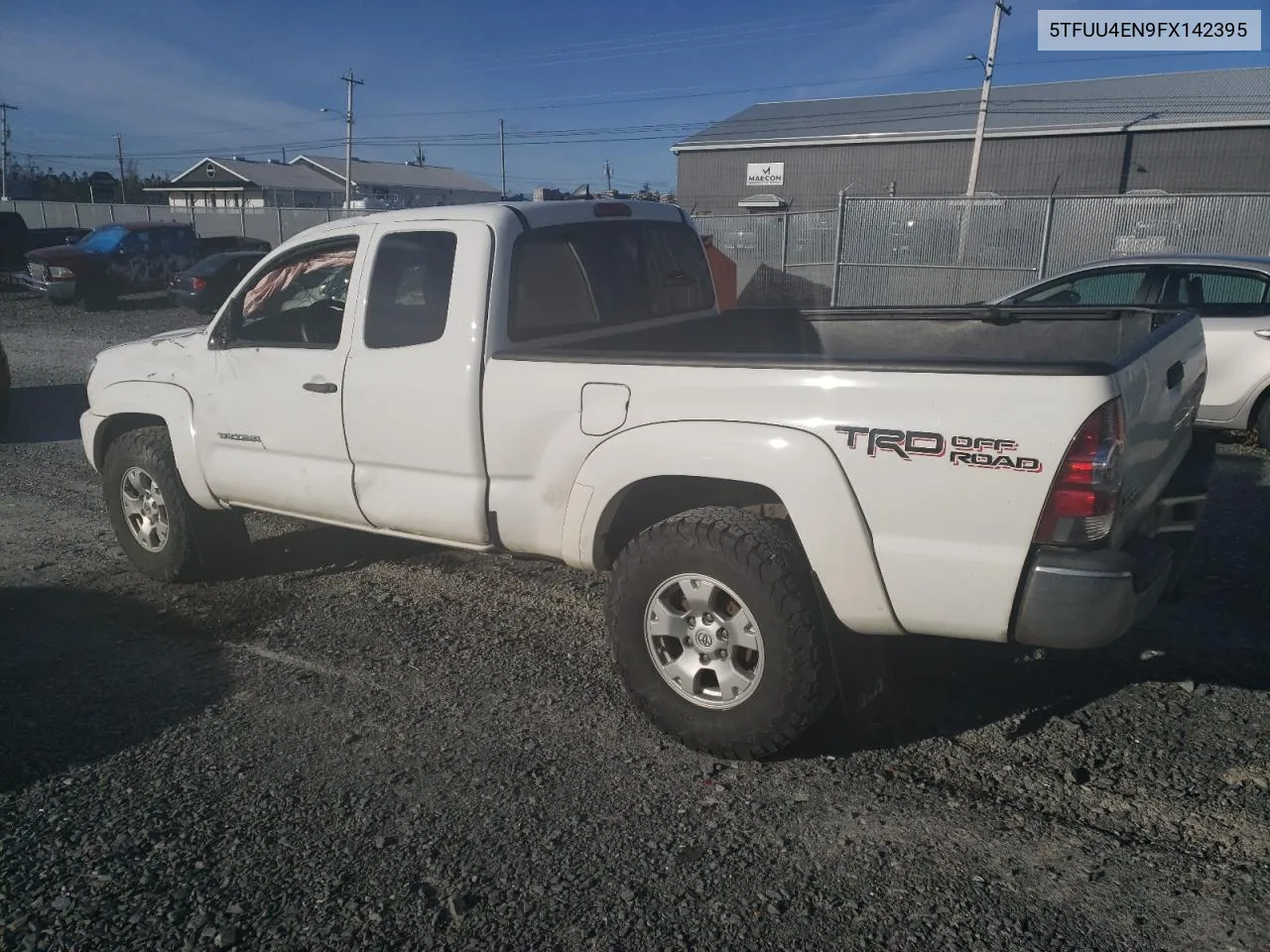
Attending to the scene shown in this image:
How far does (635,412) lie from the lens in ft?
11.5

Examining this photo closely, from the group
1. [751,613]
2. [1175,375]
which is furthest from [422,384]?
[1175,375]

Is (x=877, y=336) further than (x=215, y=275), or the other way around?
(x=215, y=275)

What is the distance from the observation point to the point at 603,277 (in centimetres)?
457

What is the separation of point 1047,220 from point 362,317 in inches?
554

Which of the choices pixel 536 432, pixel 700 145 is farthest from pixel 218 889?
pixel 700 145

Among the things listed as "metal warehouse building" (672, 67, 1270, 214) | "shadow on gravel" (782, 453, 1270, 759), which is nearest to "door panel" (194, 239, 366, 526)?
"shadow on gravel" (782, 453, 1270, 759)

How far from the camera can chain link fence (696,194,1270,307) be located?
14766mm

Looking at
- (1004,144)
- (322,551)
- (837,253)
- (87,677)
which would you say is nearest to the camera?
(87,677)

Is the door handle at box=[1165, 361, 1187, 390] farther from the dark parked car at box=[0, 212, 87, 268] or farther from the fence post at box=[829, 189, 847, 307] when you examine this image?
the dark parked car at box=[0, 212, 87, 268]

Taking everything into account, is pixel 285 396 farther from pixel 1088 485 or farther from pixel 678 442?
pixel 1088 485

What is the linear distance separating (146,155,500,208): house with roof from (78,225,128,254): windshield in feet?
123

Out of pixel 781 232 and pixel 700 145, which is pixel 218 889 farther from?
pixel 700 145

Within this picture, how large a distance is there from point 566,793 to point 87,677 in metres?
2.39

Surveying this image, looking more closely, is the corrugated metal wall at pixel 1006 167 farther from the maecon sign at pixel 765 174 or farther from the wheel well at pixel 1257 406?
the wheel well at pixel 1257 406
